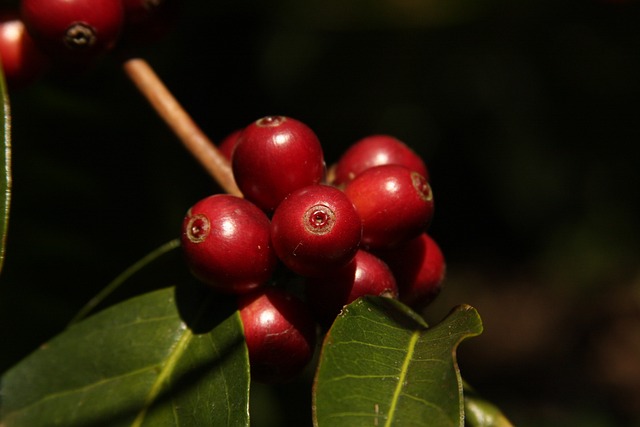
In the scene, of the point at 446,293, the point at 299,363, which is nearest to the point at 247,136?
the point at 299,363

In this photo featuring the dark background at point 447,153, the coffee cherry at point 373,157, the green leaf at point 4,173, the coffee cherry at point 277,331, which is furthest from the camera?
the dark background at point 447,153

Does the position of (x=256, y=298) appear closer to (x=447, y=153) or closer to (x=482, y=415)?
(x=482, y=415)

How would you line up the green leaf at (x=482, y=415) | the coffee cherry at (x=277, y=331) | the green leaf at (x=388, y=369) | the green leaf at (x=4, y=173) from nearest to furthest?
the green leaf at (x=388, y=369), the green leaf at (x=4, y=173), the coffee cherry at (x=277, y=331), the green leaf at (x=482, y=415)

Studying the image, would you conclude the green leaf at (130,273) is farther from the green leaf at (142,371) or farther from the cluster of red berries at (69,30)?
the cluster of red berries at (69,30)

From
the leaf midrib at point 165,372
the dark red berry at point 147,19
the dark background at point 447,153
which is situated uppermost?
the dark red berry at point 147,19

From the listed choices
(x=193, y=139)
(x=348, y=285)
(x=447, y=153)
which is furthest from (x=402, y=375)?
(x=447, y=153)

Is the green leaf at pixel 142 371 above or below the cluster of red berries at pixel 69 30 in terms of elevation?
below

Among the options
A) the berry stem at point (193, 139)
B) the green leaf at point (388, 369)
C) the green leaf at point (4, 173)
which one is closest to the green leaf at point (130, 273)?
the berry stem at point (193, 139)
